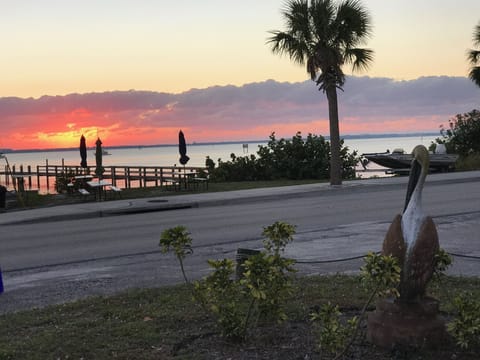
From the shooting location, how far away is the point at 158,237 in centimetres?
1218

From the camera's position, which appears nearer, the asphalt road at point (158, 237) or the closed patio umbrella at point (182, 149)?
the asphalt road at point (158, 237)

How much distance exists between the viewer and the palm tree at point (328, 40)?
22125mm

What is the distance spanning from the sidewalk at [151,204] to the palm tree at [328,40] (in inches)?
80.9

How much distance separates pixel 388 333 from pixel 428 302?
397 millimetres

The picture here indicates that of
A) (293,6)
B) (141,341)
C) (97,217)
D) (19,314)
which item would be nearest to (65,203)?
(97,217)

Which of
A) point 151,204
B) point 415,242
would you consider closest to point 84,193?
point 151,204

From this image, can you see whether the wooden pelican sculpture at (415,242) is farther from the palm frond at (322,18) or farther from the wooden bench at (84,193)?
the palm frond at (322,18)

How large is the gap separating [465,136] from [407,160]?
15.0ft

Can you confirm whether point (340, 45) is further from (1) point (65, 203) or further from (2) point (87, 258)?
(2) point (87, 258)

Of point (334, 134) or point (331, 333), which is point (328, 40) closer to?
point (334, 134)

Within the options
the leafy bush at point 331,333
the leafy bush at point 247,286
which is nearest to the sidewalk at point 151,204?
the leafy bush at point 247,286

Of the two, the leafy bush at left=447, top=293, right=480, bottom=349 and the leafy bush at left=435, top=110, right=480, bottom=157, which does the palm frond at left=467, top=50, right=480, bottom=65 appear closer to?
the leafy bush at left=435, top=110, right=480, bottom=157

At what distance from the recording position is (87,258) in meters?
10.1

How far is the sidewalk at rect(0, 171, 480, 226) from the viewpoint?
1652cm
